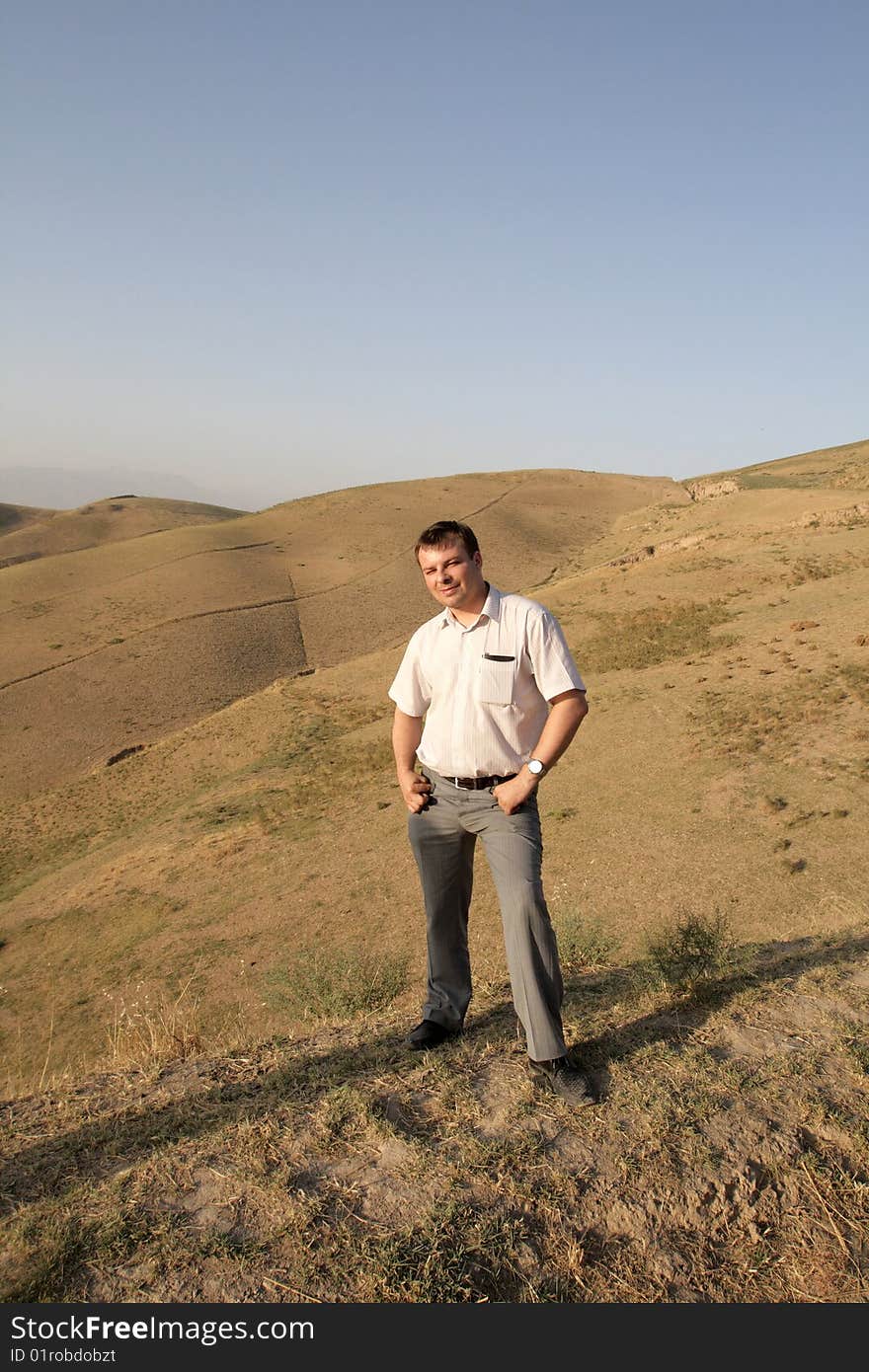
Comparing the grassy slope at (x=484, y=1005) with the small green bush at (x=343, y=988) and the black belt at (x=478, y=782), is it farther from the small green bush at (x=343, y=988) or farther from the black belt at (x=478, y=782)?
the black belt at (x=478, y=782)

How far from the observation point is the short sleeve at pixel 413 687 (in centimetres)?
401

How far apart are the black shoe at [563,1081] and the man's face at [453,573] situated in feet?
6.80

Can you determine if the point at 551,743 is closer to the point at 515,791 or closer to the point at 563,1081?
the point at 515,791

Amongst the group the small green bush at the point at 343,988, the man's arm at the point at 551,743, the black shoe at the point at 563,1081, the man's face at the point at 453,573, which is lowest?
the small green bush at the point at 343,988

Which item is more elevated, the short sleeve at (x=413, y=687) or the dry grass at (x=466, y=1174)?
the short sleeve at (x=413, y=687)

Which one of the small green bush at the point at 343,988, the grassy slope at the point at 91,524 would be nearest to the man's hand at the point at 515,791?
the small green bush at the point at 343,988

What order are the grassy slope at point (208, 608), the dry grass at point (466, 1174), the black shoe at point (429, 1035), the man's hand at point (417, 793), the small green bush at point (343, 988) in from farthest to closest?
the grassy slope at point (208, 608)
the small green bush at point (343, 988)
the black shoe at point (429, 1035)
the man's hand at point (417, 793)
the dry grass at point (466, 1174)

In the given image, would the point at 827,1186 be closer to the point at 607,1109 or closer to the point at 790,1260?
the point at 790,1260

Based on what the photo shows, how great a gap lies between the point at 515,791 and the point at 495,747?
0.76 feet

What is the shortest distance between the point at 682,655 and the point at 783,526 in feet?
45.4

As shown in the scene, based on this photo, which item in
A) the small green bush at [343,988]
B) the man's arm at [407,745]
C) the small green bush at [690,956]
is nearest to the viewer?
the man's arm at [407,745]

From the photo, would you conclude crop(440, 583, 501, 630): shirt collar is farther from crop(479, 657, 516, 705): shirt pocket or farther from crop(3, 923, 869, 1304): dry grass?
crop(3, 923, 869, 1304): dry grass

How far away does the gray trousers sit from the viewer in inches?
142

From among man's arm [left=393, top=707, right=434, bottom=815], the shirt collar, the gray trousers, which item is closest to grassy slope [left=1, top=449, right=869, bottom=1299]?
the gray trousers
